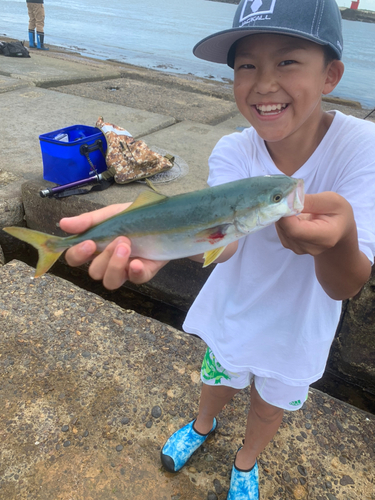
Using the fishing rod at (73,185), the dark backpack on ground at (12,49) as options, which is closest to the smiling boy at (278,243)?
the fishing rod at (73,185)

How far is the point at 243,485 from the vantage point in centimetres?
189

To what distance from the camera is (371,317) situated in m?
2.80

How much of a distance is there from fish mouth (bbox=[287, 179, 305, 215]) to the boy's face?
42 centimetres

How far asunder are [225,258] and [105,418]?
48.8 inches

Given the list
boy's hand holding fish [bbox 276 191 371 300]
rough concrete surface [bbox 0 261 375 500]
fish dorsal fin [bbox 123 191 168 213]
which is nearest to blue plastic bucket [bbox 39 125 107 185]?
rough concrete surface [bbox 0 261 375 500]

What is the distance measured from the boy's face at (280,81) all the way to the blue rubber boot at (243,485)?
67.8 inches

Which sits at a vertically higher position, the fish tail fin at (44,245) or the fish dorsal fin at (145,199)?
the fish dorsal fin at (145,199)

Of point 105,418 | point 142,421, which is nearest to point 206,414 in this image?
point 142,421

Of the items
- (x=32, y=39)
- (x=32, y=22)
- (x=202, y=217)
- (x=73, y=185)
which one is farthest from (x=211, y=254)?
(x=32, y=39)

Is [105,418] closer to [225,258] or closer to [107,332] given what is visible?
[107,332]

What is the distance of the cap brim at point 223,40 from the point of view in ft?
4.66

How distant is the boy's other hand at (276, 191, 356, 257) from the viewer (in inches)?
48.0

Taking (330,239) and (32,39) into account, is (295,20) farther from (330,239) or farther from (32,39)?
(32,39)

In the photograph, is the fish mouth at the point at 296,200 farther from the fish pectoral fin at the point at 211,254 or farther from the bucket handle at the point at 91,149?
the bucket handle at the point at 91,149
